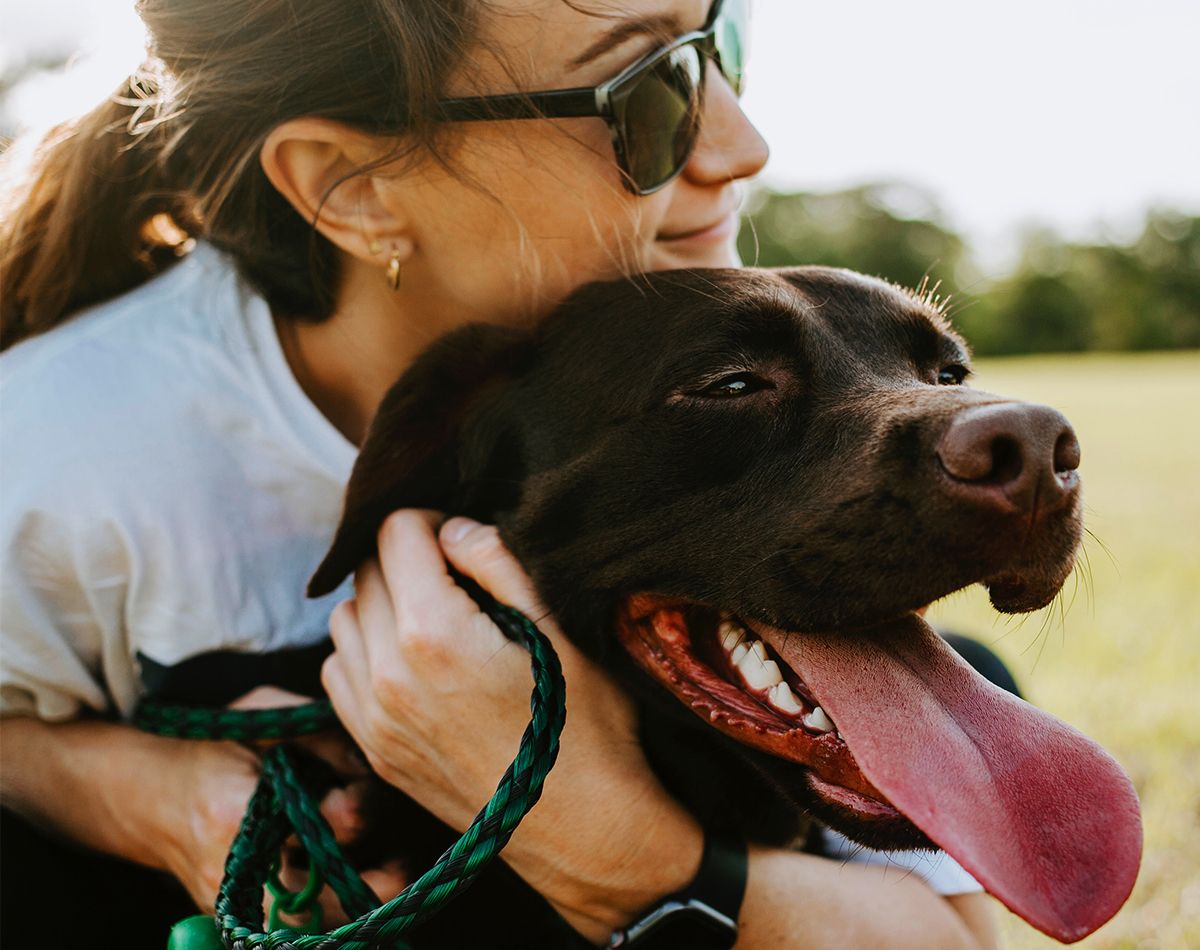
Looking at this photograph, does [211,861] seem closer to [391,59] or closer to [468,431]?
[468,431]

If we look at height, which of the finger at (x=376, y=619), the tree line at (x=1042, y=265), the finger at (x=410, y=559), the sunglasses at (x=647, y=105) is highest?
the sunglasses at (x=647, y=105)

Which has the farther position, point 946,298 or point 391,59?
point 946,298

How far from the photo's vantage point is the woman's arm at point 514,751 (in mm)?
1999

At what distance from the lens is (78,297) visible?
2.62 m

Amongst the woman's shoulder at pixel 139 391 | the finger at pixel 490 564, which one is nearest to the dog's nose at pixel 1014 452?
the finger at pixel 490 564

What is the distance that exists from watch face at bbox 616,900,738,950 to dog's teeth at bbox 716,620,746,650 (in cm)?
49

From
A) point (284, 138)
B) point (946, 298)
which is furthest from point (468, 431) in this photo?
point (946, 298)

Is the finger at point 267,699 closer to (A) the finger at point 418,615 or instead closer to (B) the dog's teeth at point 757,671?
(A) the finger at point 418,615

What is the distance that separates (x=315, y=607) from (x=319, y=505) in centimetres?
23

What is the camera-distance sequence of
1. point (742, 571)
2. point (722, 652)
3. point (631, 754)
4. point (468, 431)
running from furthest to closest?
point (468, 431) < point (631, 754) < point (722, 652) < point (742, 571)

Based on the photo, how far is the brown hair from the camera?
7.07 feet

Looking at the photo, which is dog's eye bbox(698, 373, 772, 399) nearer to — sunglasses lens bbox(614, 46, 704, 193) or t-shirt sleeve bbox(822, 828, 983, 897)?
sunglasses lens bbox(614, 46, 704, 193)

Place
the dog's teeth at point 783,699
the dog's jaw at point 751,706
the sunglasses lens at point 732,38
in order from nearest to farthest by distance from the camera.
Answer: the dog's jaw at point 751,706
the dog's teeth at point 783,699
the sunglasses lens at point 732,38

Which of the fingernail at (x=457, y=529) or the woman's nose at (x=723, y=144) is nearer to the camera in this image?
the fingernail at (x=457, y=529)
